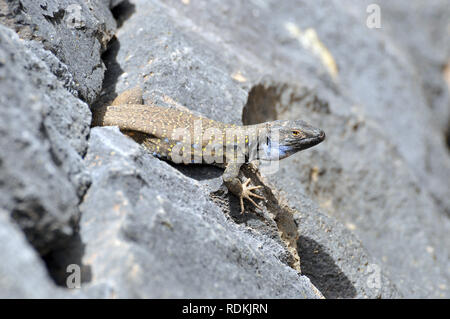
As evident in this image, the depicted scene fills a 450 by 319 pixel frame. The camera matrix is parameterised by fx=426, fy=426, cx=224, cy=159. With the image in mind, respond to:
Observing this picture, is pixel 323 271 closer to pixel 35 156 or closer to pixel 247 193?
pixel 247 193

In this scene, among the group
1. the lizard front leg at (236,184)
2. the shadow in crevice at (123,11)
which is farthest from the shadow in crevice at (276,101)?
the shadow in crevice at (123,11)

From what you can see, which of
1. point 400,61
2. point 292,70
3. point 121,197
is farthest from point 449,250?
point 121,197

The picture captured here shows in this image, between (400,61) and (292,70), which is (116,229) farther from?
(400,61)

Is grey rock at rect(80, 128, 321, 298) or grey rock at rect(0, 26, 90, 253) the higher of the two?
grey rock at rect(0, 26, 90, 253)

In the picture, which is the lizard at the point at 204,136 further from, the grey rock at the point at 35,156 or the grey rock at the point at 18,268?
the grey rock at the point at 18,268

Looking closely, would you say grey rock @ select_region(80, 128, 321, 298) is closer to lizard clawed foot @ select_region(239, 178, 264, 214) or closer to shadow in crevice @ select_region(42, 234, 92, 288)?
shadow in crevice @ select_region(42, 234, 92, 288)

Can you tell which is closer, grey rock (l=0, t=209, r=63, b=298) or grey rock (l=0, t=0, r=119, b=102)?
grey rock (l=0, t=209, r=63, b=298)

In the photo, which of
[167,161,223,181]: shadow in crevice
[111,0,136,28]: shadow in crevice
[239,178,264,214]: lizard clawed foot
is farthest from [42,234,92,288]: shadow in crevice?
[111,0,136,28]: shadow in crevice
